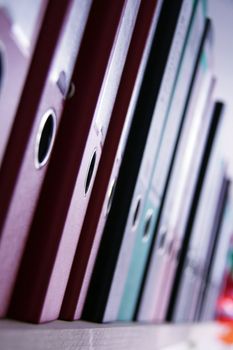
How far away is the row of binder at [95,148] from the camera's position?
402mm

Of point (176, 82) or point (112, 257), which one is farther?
point (176, 82)

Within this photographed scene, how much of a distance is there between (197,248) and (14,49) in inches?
52.7

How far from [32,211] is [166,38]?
16.6 inches

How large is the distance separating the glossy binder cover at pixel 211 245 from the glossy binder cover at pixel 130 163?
112cm

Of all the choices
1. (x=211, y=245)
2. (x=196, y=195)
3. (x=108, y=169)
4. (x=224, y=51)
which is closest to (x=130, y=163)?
(x=108, y=169)

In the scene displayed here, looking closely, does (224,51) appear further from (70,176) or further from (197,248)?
(70,176)

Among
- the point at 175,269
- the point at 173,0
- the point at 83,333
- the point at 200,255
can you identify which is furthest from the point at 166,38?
the point at 200,255

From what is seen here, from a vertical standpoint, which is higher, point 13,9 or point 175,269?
point 13,9

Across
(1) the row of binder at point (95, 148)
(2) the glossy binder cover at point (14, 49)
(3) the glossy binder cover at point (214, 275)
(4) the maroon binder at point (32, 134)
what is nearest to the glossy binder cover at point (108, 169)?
(1) the row of binder at point (95, 148)

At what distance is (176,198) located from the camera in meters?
1.16

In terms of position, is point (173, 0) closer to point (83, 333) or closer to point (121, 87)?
point (121, 87)

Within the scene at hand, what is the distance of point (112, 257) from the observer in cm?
73

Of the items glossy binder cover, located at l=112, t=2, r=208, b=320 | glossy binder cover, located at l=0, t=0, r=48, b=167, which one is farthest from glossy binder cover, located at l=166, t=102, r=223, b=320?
glossy binder cover, located at l=0, t=0, r=48, b=167

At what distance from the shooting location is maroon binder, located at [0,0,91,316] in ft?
1.31
